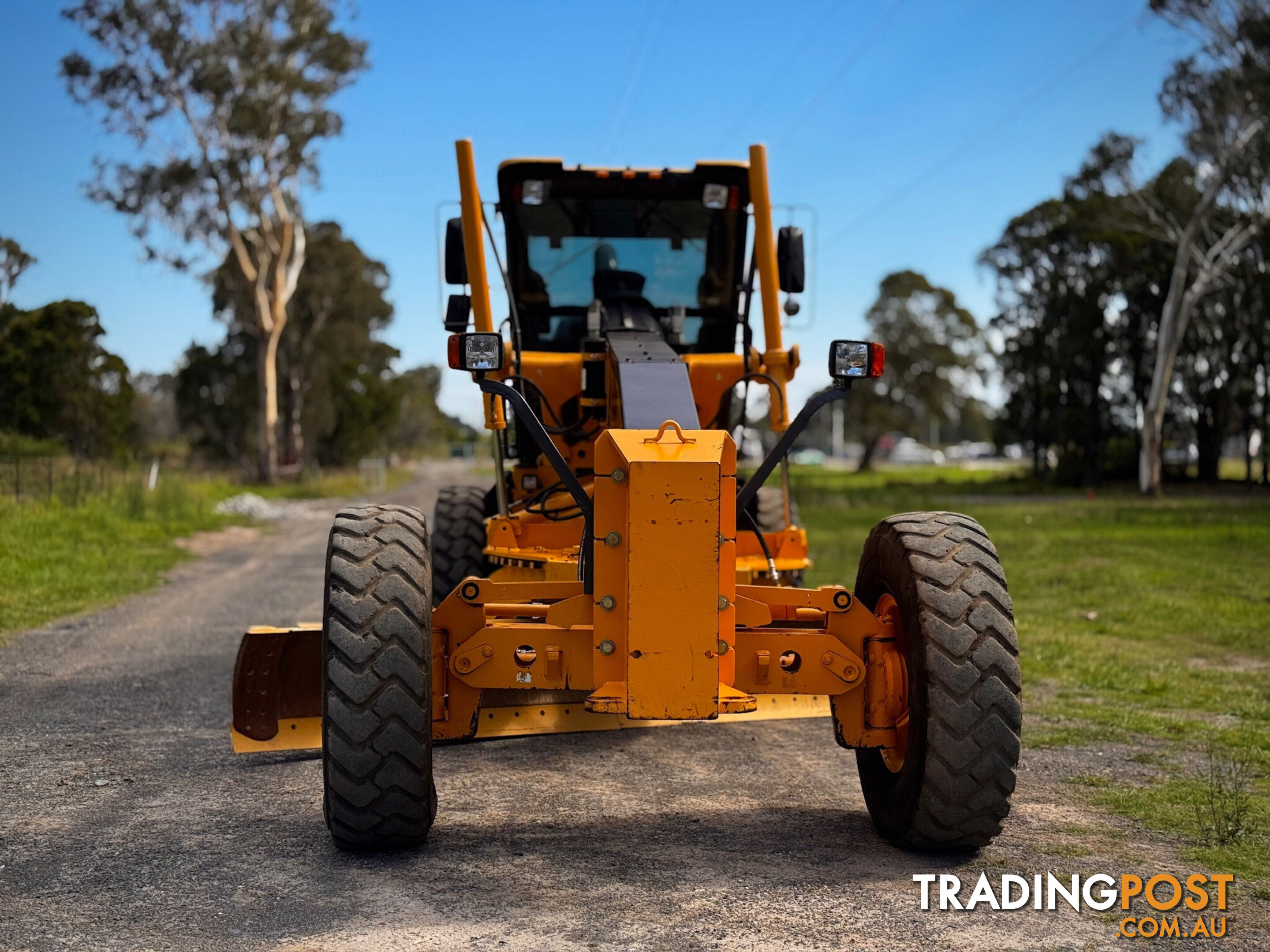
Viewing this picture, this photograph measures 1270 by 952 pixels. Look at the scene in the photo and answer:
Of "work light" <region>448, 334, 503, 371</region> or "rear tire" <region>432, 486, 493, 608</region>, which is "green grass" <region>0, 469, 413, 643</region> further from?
"work light" <region>448, 334, 503, 371</region>

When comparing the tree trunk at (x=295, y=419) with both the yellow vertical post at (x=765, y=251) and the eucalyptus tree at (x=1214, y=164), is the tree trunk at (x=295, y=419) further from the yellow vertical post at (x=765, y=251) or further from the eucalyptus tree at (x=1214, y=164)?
the yellow vertical post at (x=765, y=251)

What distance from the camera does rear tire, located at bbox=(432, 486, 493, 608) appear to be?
318 inches

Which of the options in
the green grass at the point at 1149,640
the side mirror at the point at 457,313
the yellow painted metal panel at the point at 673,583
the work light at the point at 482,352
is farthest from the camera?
the side mirror at the point at 457,313

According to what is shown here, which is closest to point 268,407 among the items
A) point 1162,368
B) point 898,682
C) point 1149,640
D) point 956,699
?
point 1162,368

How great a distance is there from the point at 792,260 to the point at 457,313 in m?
1.96

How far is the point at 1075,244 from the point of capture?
44.5 meters

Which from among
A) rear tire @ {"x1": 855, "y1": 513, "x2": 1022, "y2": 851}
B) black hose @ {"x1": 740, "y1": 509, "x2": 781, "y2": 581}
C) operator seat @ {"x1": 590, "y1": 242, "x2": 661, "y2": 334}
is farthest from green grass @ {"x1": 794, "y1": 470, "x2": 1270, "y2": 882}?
operator seat @ {"x1": 590, "y1": 242, "x2": 661, "y2": 334}

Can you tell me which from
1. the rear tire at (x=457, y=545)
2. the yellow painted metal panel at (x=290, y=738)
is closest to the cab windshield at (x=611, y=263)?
the rear tire at (x=457, y=545)

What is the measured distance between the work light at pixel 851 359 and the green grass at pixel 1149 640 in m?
2.16

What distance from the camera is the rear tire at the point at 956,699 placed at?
4.37 m

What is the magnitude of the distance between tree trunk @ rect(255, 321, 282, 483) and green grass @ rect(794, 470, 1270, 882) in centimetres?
2066

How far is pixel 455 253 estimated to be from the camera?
7258 mm

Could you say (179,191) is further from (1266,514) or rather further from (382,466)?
(1266,514)

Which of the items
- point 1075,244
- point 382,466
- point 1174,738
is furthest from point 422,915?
point 1075,244
